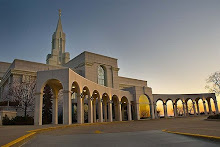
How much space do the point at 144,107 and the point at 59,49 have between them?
175ft

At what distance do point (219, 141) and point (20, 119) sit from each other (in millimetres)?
Result: 20751

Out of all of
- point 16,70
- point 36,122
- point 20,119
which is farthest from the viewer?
point 16,70

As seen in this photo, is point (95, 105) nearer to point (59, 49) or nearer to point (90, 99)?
point (90, 99)

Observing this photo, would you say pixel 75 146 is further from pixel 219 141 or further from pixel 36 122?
pixel 36 122

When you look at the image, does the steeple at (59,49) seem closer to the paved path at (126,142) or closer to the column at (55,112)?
the column at (55,112)

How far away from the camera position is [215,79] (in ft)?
136

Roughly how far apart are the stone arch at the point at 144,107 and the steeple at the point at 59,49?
48.1 metres

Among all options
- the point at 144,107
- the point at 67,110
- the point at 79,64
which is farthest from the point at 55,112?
the point at 79,64

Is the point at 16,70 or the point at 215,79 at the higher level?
the point at 16,70

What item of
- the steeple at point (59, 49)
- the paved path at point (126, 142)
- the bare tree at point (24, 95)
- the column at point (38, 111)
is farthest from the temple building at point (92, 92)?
the steeple at point (59, 49)

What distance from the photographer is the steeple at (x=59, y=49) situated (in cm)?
7612

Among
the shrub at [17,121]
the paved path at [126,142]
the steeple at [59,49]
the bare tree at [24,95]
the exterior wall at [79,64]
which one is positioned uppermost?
the steeple at [59,49]

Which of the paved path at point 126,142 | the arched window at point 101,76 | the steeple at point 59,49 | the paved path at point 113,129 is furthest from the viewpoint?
the steeple at point 59,49

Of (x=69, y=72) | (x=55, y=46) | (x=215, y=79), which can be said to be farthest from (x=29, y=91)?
(x=55, y=46)
